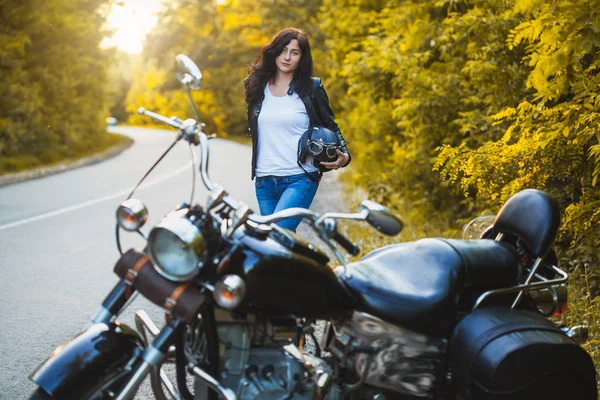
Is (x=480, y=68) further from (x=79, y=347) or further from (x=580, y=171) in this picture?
(x=79, y=347)

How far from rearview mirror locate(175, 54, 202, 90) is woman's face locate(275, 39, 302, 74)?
2.04 m

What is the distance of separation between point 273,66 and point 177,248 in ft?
9.01

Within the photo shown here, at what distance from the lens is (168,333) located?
262 centimetres

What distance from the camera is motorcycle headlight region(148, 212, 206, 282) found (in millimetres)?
2497

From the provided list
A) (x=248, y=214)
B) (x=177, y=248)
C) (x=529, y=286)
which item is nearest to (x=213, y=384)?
(x=177, y=248)

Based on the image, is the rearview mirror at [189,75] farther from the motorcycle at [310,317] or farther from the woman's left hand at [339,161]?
the woman's left hand at [339,161]

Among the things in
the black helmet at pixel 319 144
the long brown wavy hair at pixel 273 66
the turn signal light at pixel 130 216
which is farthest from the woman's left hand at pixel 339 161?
the turn signal light at pixel 130 216

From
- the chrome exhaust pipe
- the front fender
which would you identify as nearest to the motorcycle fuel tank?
the chrome exhaust pipe

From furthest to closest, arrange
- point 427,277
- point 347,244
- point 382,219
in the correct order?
point 427,277, point 347,244, point 382,219

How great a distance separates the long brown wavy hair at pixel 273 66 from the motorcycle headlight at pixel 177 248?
2.56m

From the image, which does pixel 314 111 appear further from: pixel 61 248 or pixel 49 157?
pixel 49 157

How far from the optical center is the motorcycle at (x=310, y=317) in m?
2.61

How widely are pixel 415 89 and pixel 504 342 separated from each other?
218 inches

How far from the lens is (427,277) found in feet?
9.85
